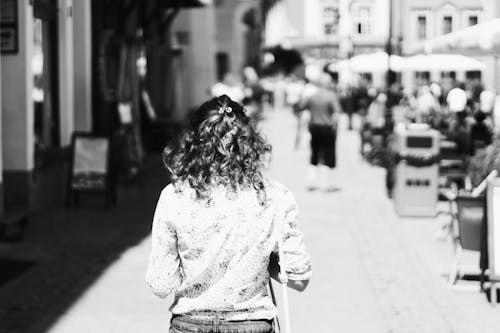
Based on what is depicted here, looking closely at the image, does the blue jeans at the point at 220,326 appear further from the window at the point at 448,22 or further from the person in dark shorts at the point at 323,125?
the person in dark shorts at the point at 323,125

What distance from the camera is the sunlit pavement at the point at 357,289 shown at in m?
7.09

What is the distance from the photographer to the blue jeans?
3426mm

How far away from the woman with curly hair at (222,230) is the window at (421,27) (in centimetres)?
1305

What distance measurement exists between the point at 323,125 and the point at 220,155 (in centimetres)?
1154

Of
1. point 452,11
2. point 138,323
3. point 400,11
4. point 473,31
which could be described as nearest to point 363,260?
point 473,31

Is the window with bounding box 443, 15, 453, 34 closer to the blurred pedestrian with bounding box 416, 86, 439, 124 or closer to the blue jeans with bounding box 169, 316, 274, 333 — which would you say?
the blurred pedestrian with bounding box 416, 86, 439, 124

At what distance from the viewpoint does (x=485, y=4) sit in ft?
40.5


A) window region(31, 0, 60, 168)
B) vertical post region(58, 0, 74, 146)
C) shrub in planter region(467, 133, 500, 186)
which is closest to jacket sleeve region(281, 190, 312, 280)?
shrub in planter region(467, 133, 500, 186)

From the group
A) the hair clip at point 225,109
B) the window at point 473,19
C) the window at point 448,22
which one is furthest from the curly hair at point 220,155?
the window at point 448,22

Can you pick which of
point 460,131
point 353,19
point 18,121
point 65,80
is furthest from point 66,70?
point 353,19

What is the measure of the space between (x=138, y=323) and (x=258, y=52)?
2980 inches

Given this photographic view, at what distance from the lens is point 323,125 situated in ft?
49.0

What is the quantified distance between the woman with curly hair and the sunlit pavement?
11.4 ft

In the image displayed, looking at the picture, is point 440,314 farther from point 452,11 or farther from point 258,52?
point 258,52
